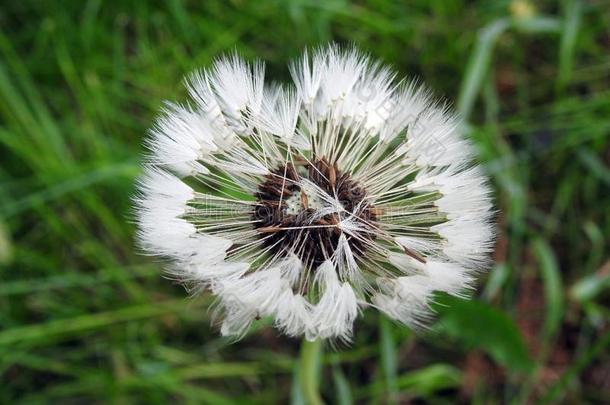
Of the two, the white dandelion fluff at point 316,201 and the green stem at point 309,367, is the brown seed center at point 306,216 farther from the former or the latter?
the green stem at point 309,367

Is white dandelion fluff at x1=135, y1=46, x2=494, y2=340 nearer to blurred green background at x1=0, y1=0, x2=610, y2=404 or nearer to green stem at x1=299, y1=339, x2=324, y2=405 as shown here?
green stem at x1=299, y1=339, x2=324, y2=405

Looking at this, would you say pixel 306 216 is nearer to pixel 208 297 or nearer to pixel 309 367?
pixel 309 367

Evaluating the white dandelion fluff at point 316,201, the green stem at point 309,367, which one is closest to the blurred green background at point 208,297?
the green stem at point 309,367

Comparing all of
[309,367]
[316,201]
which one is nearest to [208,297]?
[309,367]

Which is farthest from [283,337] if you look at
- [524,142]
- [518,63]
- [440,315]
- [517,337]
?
[518,63]

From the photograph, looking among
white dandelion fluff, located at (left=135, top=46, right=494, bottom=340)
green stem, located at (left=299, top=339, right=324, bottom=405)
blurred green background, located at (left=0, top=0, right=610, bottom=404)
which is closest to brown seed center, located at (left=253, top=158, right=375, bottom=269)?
white dandelion fluff, located at (left=135, top=46, right=494, bottom=340)

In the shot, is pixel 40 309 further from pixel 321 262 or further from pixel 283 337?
pixel 321 262
